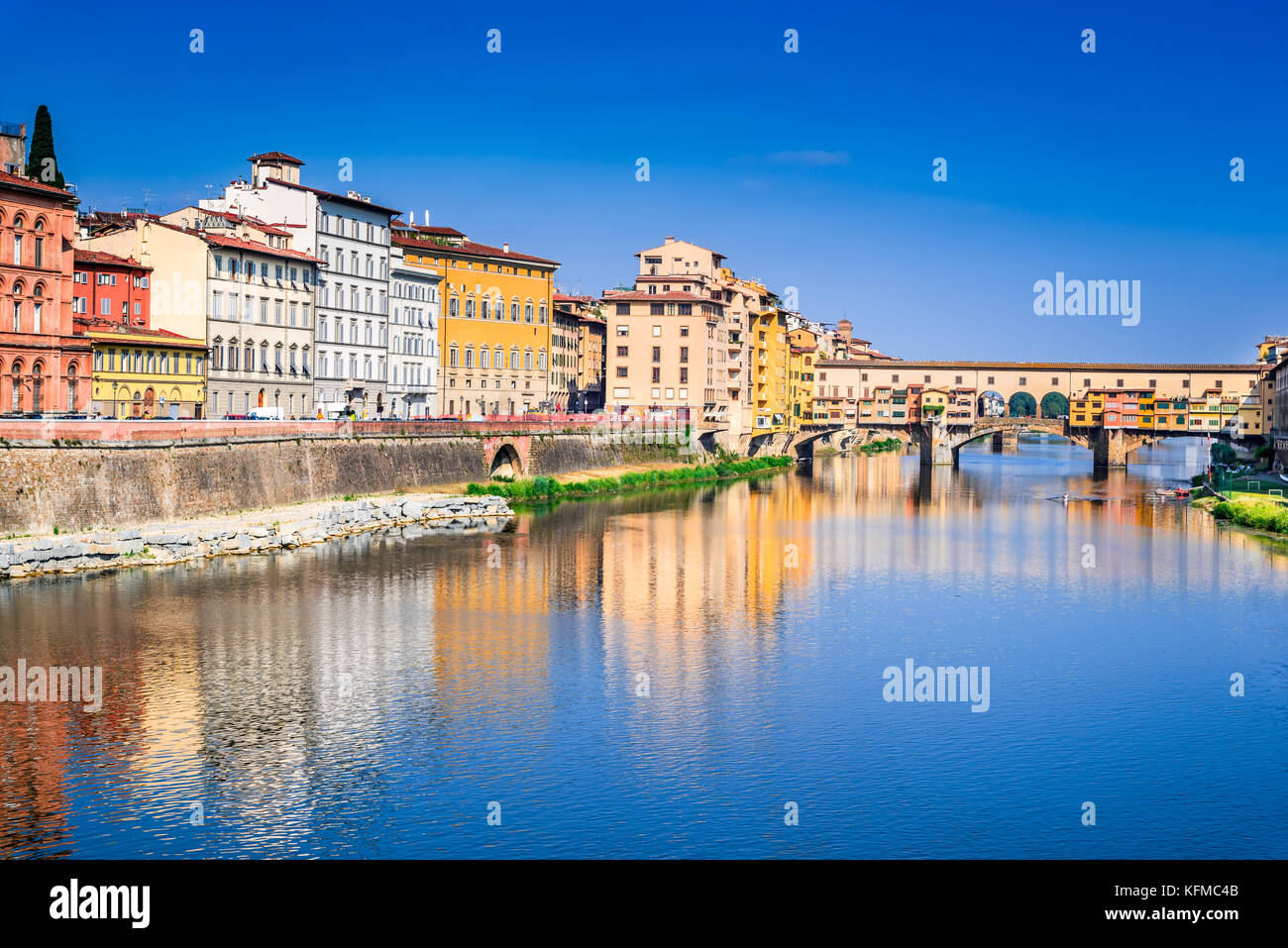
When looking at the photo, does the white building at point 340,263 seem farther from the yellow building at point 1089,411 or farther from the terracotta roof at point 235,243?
the yellow building at point 1089,411

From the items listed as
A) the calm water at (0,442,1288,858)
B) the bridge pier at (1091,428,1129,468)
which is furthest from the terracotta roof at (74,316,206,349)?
the bridge pier at (1091,428,1129,468)

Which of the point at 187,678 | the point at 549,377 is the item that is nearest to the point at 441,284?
the point at 549,377

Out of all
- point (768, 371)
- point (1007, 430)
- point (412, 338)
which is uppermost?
point (412, 338)

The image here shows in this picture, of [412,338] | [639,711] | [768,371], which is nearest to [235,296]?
[412,338]

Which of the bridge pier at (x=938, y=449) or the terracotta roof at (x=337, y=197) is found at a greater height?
the terracotta roof at (x=337, y=197)

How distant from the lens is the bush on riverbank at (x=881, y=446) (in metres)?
173

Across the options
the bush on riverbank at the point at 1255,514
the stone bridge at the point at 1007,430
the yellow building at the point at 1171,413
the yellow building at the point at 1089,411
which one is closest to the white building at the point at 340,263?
the bush on riverbank at the point at 1255,514

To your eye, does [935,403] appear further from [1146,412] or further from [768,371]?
[768,371]

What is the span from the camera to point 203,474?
178ft

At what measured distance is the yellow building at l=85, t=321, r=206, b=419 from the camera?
6150 cm

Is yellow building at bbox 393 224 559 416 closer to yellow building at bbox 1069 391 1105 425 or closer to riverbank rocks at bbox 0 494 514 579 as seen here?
riverbank rocks at bbox 0 494 514 579

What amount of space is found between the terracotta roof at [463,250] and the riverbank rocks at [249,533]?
31423 millimetres

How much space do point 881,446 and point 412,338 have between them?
9432 cm

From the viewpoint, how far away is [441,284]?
323ft
